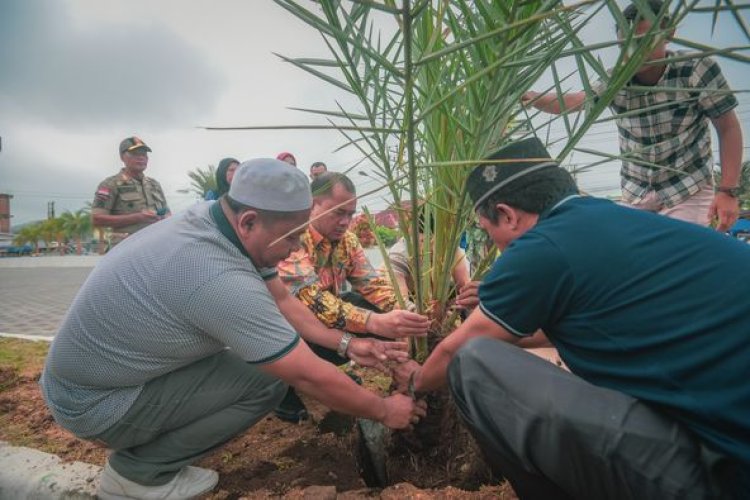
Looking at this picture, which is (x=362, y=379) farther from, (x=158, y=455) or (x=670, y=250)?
(x=670, y=250)

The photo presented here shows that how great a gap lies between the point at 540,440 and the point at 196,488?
114 centimetres

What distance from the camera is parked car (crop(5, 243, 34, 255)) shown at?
155 ft

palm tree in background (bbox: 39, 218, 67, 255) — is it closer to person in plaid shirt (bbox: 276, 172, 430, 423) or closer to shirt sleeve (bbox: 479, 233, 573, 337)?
person in plaid shirt (bbox: 276, 172, 430, 423)

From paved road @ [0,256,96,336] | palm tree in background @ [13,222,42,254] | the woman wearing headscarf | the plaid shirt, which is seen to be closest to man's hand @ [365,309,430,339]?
the plaid shirt

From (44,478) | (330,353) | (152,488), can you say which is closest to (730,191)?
(330,353)

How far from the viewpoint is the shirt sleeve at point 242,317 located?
1296mm

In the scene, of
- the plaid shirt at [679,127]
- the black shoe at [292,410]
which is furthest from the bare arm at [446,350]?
the plaid shirt at [679,127]

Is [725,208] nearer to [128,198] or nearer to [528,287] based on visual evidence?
[528,287]

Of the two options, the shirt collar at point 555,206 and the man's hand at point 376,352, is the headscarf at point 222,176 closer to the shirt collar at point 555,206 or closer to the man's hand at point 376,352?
the man's hand at point 376,352

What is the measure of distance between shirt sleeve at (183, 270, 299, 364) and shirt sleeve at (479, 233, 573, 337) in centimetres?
60

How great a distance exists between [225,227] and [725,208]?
2098 mm

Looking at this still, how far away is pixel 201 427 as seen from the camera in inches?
62.3

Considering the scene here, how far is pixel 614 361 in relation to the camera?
41.6 inches

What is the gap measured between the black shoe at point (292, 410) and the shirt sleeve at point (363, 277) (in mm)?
631
